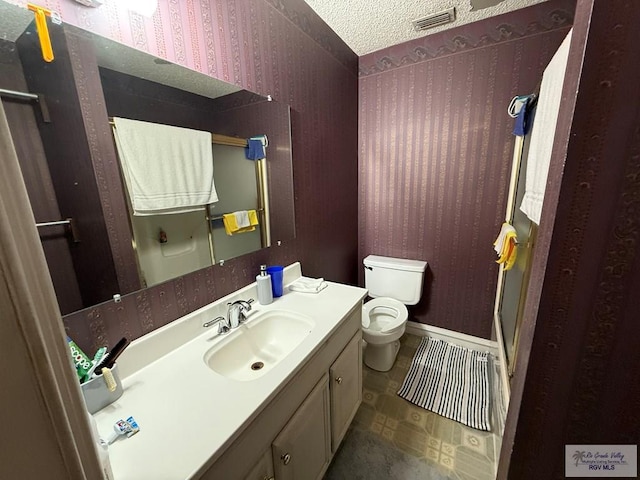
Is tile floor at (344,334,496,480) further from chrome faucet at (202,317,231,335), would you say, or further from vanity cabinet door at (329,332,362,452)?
chrome faucet at (202,317,231,335)

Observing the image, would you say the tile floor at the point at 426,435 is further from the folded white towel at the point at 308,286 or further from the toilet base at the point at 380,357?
the folded white towel at the point at 308,286

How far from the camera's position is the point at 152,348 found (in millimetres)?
925

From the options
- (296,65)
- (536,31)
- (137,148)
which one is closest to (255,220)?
(137,148)

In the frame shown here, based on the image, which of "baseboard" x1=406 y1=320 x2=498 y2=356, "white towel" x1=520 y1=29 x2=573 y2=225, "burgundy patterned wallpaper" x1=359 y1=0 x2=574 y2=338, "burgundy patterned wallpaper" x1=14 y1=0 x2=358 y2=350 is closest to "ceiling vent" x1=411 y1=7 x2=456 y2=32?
"burgundy patterned wallpaper" x1=359 y1=0 x2=574 y2=338

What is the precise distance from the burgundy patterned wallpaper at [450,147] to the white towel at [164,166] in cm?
154

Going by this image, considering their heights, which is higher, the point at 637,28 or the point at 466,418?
the point at 637,28

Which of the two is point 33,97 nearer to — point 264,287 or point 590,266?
point 264,287

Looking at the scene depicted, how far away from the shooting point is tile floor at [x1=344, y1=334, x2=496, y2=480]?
1.33m

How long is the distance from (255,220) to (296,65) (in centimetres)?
95

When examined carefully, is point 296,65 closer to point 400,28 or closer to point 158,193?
point 400,28

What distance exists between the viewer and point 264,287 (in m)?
1.29

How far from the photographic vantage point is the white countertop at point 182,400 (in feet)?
1.96

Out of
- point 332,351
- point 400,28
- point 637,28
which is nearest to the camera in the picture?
point 637,28

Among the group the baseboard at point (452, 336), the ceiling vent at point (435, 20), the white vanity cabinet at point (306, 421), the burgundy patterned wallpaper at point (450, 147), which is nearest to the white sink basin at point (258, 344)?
the white vanity cabinet at point (306, 421)
